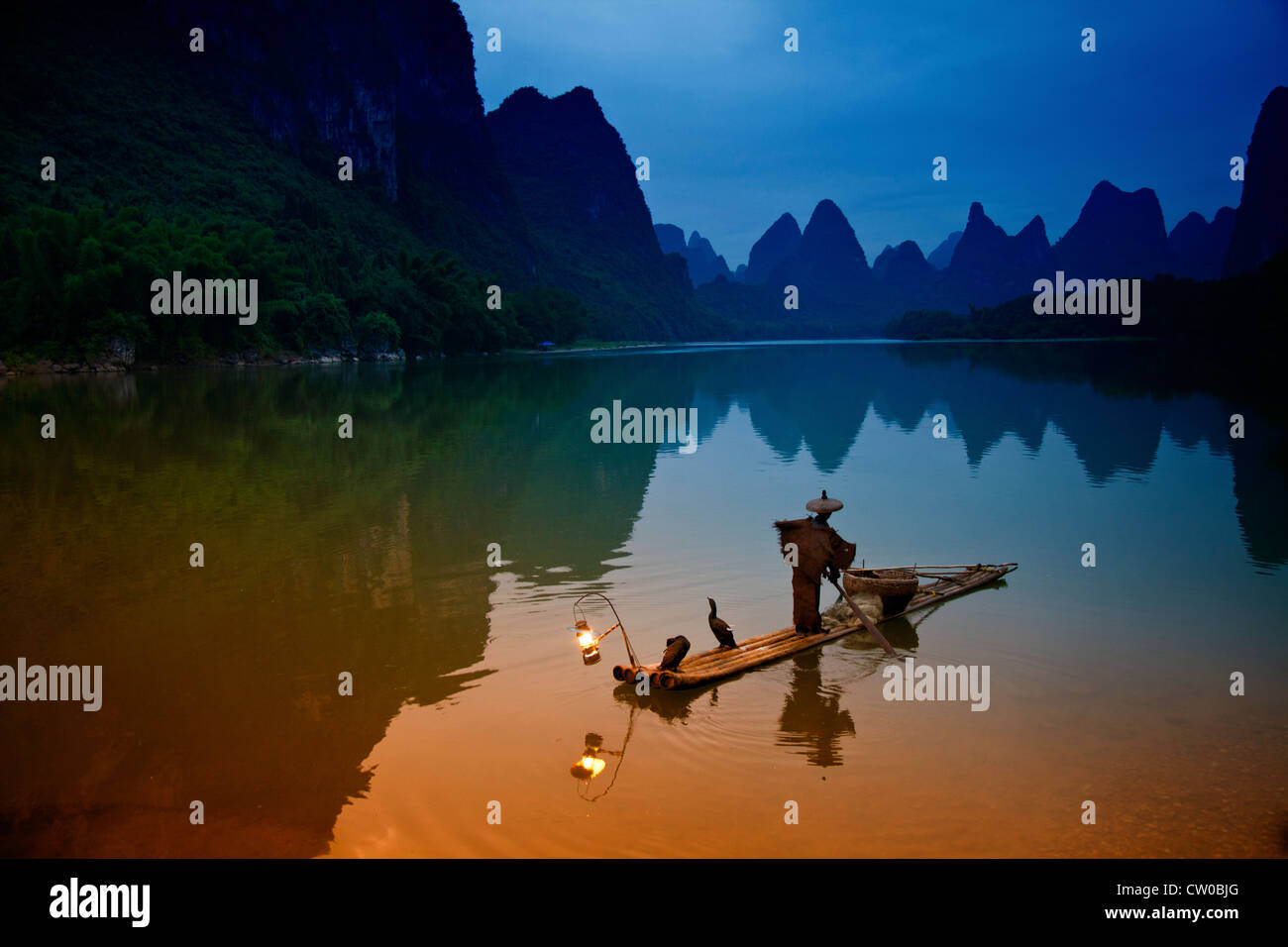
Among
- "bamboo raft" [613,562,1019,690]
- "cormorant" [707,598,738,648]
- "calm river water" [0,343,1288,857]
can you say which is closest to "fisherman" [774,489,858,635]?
"bamboo raft" [613,562,1019,690]

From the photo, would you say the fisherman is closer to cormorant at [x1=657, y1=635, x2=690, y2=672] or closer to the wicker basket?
the wicker basket

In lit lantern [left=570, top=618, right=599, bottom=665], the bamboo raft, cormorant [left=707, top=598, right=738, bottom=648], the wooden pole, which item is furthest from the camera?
the wooden pole

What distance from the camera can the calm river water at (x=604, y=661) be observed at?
5.00 metres

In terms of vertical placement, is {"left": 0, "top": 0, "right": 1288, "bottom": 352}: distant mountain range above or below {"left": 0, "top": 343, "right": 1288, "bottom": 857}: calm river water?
above

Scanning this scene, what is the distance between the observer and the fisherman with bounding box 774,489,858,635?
7.62 m

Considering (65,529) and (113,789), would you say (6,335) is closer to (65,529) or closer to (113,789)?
(65,529)

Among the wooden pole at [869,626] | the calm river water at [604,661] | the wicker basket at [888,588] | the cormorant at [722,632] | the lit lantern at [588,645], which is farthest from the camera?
the wicker basket at [888,588]

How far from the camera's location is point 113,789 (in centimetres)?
527

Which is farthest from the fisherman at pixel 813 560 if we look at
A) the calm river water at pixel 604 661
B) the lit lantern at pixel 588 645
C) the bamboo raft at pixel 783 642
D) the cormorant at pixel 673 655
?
the lit lantern at pixel 588 645

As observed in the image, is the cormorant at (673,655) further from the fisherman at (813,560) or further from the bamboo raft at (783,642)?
the fisherman at (813,560)

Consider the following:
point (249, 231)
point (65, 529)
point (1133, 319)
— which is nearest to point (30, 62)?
point (249, 231)

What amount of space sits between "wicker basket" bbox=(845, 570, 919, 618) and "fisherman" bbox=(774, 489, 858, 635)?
0.67 meters

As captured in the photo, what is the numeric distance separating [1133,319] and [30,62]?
114433 mm

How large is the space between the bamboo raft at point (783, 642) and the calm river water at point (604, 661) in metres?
0.16
